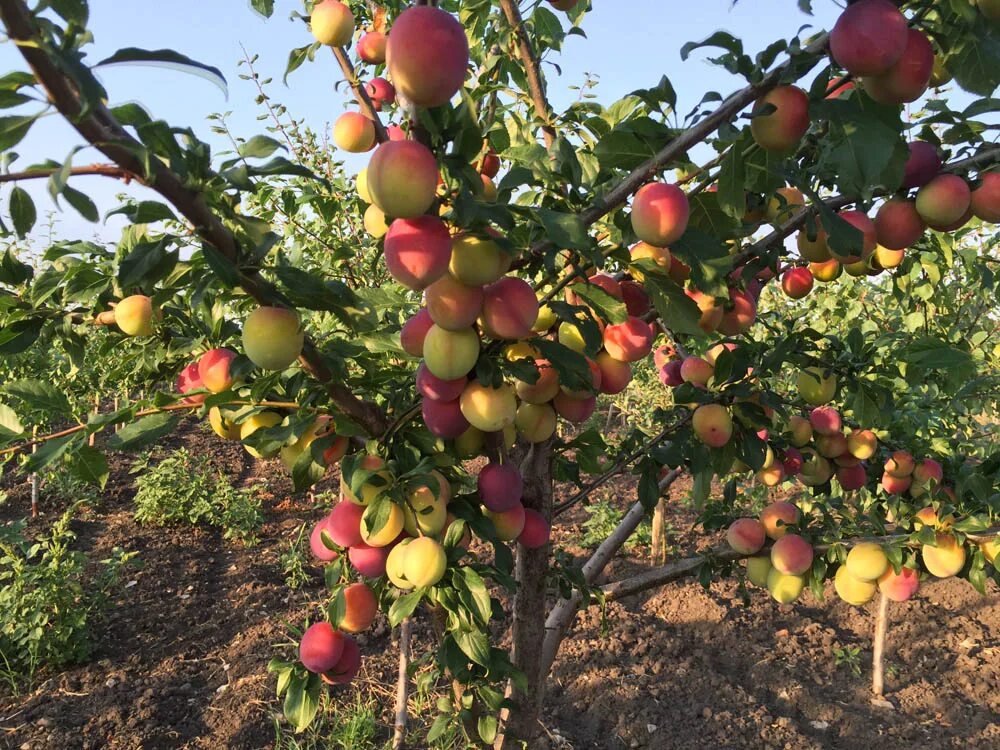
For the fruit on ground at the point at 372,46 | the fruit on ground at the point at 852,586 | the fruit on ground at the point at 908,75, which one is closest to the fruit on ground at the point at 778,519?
the fruit on ground at the point at 852,586

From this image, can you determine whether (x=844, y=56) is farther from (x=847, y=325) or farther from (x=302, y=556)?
(x=302, y=556)

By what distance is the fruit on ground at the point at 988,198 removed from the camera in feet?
3.11

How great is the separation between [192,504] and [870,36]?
495cm

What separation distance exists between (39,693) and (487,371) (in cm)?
305

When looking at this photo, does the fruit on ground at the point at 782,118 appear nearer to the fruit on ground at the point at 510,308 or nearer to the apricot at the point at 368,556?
the fruit on ground at the point at 510,308

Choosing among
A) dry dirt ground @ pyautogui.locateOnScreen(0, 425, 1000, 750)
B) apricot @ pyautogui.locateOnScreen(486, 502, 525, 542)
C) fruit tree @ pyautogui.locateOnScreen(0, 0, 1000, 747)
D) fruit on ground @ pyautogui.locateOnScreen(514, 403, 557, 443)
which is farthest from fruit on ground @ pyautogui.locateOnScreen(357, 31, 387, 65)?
dry dirt ground @ pyautogui.locateOnScreen(0, 425, 1000, 750)

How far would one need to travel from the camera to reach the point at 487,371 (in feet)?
3.07

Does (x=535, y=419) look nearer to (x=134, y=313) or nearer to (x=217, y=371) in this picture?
(x=217, y=371)

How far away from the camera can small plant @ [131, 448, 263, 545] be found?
452 centimetres

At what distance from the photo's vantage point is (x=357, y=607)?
1.17m

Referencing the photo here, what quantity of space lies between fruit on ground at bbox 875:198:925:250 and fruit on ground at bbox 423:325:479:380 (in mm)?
615

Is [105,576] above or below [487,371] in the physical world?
below

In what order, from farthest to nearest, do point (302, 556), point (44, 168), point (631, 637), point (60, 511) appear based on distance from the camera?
point (60, 511) → point (302, 556) → point (631, 637) → point (44, 168)

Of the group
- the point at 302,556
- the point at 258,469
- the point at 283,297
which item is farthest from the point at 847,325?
the point at 258,469
